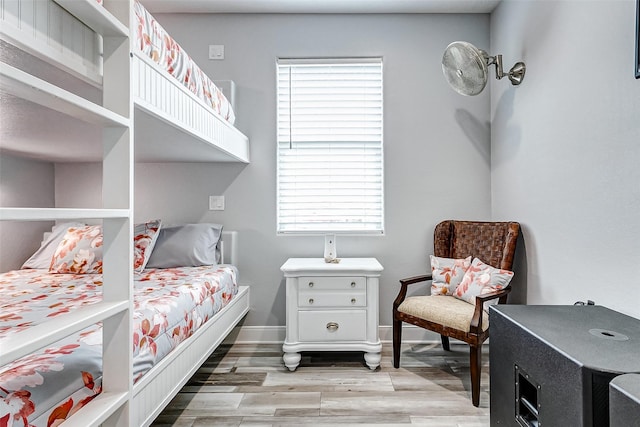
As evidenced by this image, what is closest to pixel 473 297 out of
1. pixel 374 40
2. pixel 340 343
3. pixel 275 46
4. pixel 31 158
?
pixel 340 343

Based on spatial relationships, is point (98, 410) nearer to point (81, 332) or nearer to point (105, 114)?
point (81, 332)

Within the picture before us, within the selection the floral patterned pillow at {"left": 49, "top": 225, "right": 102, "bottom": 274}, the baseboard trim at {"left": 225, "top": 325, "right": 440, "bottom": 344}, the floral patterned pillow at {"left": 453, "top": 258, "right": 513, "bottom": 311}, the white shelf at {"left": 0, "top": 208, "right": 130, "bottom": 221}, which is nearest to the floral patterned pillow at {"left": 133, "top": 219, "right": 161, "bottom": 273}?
the floral patterned pillow at {"left": 49, "top": 225, "right": 102, "bottom": 274}

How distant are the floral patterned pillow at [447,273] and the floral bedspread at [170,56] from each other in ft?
6.10

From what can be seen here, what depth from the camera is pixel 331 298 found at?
2398 millimetres

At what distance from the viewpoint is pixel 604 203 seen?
162 cm

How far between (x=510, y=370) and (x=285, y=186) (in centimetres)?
208

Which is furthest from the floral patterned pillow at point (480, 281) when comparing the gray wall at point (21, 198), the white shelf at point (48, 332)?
the gray wall at point (21, 198)

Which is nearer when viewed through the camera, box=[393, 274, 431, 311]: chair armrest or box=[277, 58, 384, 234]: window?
box=[393, 274, 431, 311]: chair armrest

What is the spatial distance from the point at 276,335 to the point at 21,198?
2.22m

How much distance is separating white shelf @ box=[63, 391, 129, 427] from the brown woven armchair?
1.68 metres

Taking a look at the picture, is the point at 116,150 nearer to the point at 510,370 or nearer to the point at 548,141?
the point at 510,370

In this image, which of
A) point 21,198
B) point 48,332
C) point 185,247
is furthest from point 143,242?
point 48,332

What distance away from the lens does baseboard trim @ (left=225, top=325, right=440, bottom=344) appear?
287 cm

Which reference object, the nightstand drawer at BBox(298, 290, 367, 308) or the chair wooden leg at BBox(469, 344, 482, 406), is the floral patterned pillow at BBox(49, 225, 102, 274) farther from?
the chair wooden leg at BBox(469, 344, 482, 406)
